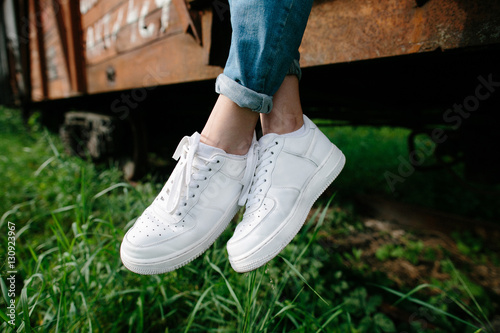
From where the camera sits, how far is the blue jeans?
0.82m

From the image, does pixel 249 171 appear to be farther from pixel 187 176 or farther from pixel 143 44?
pixel 143 44

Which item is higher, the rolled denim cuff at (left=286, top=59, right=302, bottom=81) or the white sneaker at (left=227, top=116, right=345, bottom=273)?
the rolled denim cuff at (left=286, top=59, right=302, bottom=81)

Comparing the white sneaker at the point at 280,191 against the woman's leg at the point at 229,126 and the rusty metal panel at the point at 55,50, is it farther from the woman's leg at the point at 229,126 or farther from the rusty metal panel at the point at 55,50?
the rusty metal panel at the point at 55,50

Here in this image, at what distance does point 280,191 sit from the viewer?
100cm

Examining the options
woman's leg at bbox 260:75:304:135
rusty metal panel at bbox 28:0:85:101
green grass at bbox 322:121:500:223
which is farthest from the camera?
green grass at bbox 322:121:500:223

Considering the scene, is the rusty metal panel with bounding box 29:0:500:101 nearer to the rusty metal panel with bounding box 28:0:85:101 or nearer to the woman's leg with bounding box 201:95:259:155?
the rusty metal panel with bounding box 28:0:85:101

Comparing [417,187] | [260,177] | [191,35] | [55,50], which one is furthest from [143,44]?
[417,187]

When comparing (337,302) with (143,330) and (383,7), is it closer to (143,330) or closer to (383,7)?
(143,330)

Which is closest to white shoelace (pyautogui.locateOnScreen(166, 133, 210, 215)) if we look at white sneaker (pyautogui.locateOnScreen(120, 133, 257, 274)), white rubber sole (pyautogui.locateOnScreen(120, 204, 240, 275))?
white sneaker (pyautogui.locateOnScreen(120, 133, 257, 274))

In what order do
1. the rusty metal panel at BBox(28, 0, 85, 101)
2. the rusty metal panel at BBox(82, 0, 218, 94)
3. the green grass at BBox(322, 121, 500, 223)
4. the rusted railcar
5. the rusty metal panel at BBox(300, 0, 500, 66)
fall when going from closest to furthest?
the rusty metal panel at BBox(300, 0, 500, 66), the rusted railcar, the rusty metal panel at BBox(82, 0, 218, 94), the rusty metal panel at BBox(28, 0, 85, 101), the green grass at BBox(322, 121, 500, 223)

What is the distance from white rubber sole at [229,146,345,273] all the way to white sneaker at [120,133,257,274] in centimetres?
16

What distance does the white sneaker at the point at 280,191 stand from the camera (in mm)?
916

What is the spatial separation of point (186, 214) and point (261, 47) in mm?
613

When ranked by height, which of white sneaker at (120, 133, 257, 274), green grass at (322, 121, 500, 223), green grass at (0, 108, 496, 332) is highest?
white sneaker at (120, 133, 257, 274)
